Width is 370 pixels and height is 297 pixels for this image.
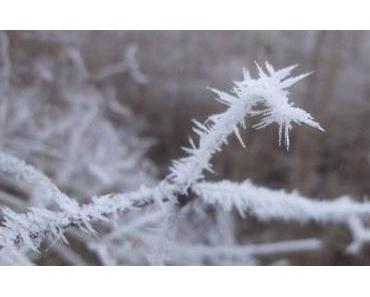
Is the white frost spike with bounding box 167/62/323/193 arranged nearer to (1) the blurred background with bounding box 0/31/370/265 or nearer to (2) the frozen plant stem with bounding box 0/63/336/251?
(2) the frozen plant stem with bounding box 0/63/336/251

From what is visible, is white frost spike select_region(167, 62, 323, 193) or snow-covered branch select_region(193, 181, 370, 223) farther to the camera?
snow-covered branch select_region(193, 181, 370, 223)

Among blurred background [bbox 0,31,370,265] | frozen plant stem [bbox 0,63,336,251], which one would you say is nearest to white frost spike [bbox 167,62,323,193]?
frozen plant stem [bbox 0,63,336,251]

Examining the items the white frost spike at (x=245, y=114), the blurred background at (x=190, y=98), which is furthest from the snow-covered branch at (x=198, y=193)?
the blurred background at (x=190, y=98)

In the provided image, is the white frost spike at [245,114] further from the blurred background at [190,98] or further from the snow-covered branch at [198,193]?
the blurred background at [190,98]

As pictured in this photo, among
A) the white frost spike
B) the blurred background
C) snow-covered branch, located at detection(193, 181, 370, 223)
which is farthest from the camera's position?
the blurred background

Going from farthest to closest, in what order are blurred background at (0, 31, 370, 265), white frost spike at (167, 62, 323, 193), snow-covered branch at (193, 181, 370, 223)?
blurred background at (0, 31, 370, 265) < snow-covered branch at (193, 181, 370, 223) < white frost spike at (167, 62, 323, 193)

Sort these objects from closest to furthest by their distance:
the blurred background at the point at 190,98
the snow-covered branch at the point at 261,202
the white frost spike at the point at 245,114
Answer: the white frost spike at the point at 245,114
the snow-covered branch at the point at 261,202
the blurred background at the point at 190,98

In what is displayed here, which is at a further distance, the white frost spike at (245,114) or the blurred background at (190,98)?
the blurred background at (190,98)

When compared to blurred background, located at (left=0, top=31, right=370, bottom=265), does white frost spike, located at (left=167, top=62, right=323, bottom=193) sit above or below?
below

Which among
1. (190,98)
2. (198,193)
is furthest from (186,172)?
(190,98)

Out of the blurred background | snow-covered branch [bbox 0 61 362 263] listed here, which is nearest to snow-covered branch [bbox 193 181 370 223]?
snow-covered branch [bbox 0 61 362 263]
